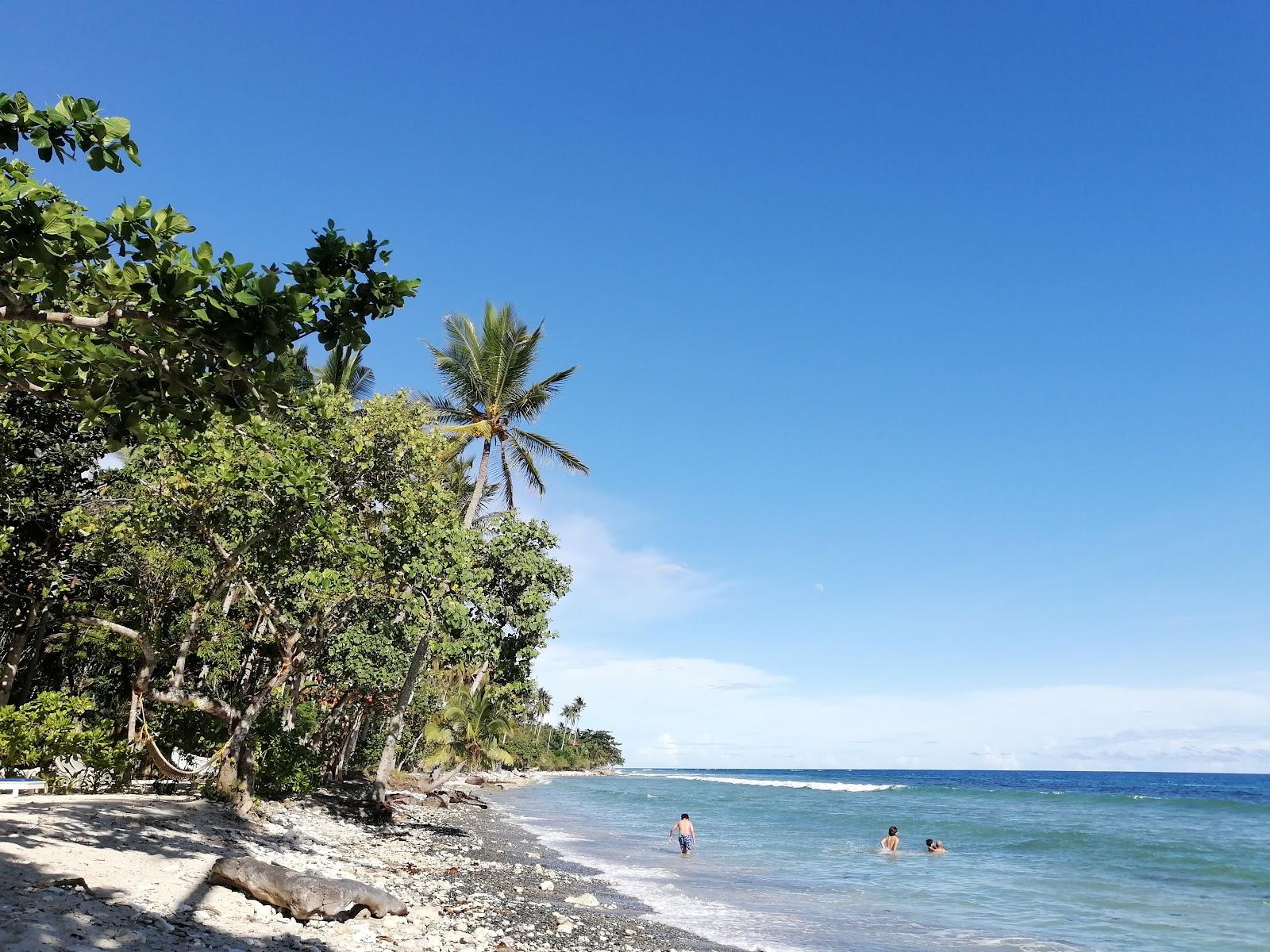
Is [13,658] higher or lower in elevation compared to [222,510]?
lower

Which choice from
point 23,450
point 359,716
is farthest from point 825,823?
point 23,450

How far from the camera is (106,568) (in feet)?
48.2

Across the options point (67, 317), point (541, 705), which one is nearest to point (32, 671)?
point (67, 317)

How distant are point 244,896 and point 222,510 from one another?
18.1 feet

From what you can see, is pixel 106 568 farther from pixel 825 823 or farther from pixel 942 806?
pixel 942 806

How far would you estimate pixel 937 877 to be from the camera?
805 inches

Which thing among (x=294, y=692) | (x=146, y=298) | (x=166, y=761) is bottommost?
(x=166, y=761)

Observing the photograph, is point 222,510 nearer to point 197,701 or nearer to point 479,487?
point 197,701

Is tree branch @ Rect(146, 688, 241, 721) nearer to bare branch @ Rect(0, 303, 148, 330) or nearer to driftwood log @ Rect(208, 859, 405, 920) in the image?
driftwood log @ Rect(208, 859, 405, 920)

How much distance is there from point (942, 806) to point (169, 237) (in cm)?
5937

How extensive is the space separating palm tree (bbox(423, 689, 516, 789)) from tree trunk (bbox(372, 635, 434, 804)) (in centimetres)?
663

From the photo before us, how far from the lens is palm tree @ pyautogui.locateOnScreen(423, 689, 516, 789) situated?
26.6m

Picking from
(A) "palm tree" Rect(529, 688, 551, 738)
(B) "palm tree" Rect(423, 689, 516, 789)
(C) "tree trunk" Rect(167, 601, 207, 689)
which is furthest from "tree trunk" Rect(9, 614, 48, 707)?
(A) "palm tree" Rect(529, 688, 551, 738)

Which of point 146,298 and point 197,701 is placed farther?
point 197,701
